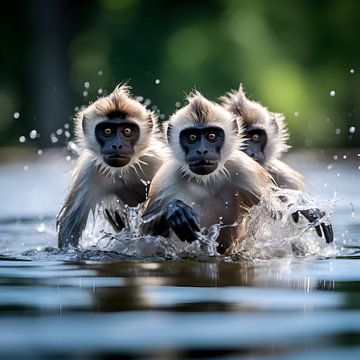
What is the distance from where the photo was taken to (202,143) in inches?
411

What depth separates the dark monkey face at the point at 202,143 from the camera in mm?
10156

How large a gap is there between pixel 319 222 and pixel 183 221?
56.6 inches

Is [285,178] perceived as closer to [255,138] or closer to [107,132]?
[255,138]

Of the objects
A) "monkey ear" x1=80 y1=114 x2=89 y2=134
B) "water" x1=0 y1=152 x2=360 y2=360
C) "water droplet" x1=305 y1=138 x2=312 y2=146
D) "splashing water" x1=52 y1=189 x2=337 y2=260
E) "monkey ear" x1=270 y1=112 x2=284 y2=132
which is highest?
"water droplet" x1=305 y1=138 x2=312 y2=146

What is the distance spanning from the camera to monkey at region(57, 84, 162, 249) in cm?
1092

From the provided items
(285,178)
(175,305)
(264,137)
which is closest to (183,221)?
(285,178)

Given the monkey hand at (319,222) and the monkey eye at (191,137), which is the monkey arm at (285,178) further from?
the monkey eye at (191,137)

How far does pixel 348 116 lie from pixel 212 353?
28.6 meters

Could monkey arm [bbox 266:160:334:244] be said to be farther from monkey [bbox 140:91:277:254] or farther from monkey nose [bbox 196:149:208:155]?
monkey nose [bbox 196:149:208:155]

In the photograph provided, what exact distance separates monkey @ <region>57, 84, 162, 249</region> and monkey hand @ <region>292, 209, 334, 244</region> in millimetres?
1229

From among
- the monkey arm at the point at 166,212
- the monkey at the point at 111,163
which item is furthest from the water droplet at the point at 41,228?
the monkey arm at the point at 166,212

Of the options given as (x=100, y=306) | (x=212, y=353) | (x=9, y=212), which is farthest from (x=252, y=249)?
(x=9, y=212)

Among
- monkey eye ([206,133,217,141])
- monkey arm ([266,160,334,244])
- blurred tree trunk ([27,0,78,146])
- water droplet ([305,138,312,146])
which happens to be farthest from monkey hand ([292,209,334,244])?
blurred tree trunk ([27,0,78,146])

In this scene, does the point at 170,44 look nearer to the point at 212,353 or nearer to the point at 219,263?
the point at 219,263
